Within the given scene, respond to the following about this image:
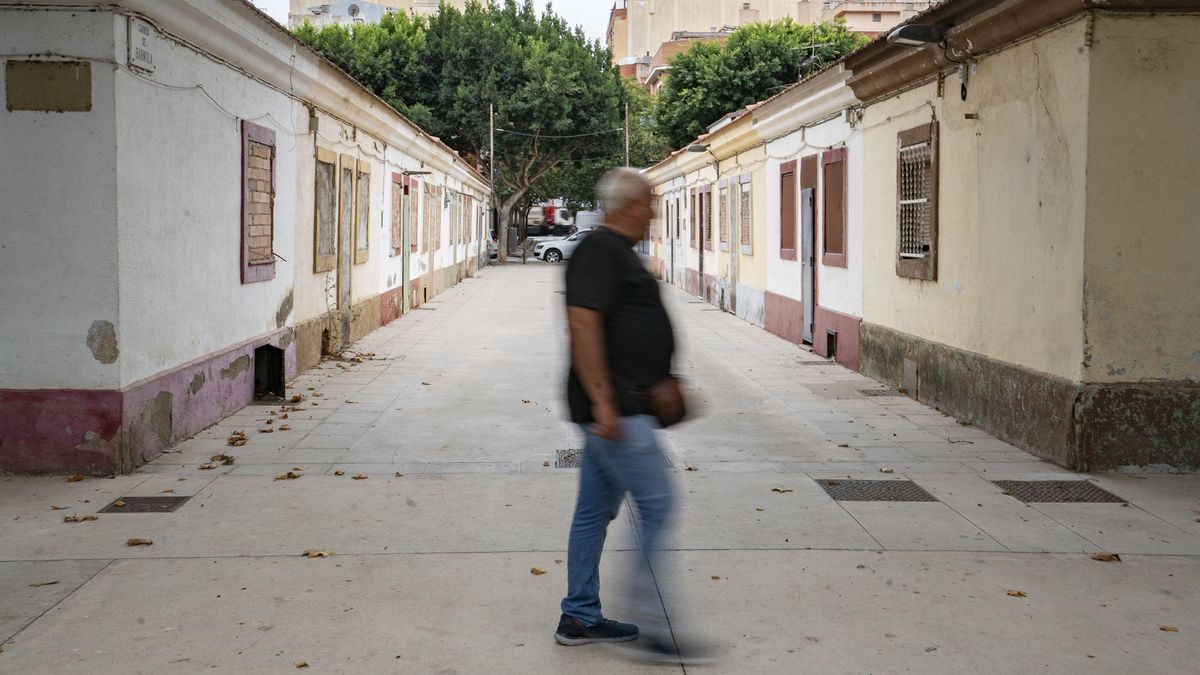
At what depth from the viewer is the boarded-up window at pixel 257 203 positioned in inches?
419

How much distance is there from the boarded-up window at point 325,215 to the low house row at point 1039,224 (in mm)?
6276

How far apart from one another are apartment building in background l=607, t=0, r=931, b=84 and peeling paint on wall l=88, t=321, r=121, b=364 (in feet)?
177

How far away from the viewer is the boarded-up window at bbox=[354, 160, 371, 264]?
55.1 ft

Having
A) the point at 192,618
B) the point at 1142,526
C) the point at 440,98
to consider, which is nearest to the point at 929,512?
the point at 1142,526

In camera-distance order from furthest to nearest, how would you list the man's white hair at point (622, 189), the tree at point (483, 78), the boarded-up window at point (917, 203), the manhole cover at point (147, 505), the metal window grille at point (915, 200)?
1. the tree at point (483, 78)
2. the metal window grille at point (915, 200)
3. the boarded-up window at point (917, 203)
4. the manhole cover at point (147, 505)
5. the man's white hair at point (622, 189)

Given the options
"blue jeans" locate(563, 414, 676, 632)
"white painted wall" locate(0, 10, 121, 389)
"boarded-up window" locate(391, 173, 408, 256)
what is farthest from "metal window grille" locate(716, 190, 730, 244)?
"blue jeans" locate(563, 414, 676, 632)

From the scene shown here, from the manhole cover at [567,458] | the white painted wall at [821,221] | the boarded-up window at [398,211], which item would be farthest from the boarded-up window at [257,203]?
the boarded-up window at [398,211]

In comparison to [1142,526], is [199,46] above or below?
above

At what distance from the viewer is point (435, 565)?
223 inches

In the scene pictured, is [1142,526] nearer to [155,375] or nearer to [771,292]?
[155,375]

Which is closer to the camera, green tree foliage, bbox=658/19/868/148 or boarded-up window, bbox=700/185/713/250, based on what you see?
boarded-up window, bbox=700/185/713/250

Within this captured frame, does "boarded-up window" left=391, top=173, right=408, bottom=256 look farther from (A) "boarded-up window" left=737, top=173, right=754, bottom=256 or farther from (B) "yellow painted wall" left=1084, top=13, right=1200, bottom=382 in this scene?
(B) "yellow painted wall" left=1084, top=13, right=1200, bottom=382

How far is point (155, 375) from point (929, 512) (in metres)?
5.27

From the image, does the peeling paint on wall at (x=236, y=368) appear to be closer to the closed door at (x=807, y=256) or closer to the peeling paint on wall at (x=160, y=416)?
the peeling paint on wall at (x=160, y=416)
